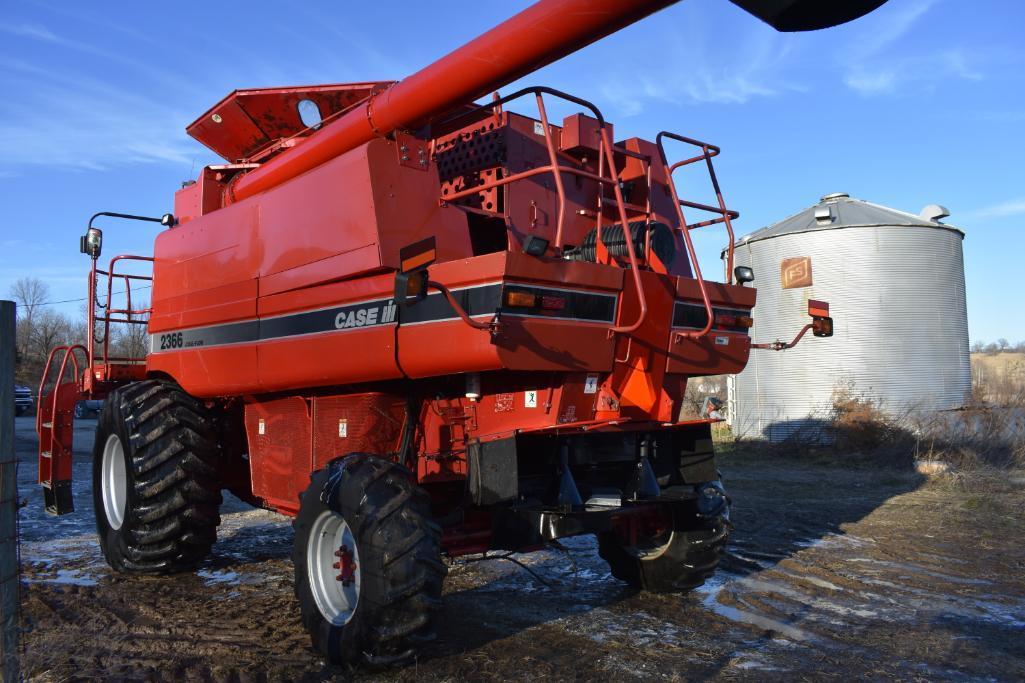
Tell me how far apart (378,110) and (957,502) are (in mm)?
8435

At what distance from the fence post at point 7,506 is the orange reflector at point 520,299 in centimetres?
217

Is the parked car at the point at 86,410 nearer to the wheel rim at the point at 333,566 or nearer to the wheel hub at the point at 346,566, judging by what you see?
the wheel rim at the point at 333,566

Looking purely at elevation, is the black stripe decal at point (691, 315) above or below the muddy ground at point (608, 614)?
above

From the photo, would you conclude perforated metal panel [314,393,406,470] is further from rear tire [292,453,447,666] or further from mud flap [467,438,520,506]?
mud flap [467,438,520,506]

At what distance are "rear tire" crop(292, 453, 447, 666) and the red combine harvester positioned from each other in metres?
0.02

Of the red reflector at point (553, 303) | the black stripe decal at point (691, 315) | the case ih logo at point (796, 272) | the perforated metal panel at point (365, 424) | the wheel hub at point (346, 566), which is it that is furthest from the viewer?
the case ih logo at point (796, 272)

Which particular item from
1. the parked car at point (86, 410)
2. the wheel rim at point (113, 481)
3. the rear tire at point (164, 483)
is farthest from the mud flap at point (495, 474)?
the parked car at point (86, 410)

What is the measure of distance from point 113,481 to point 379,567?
13.5ft

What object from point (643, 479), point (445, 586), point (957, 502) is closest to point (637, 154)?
point (643, 479)

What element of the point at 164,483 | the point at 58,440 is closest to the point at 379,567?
the point at 164,483

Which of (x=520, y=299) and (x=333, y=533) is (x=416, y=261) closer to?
(x=520, y=299)

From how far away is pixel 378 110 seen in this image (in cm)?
501

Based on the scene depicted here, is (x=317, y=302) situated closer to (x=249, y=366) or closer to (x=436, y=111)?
(x=249, y=366)

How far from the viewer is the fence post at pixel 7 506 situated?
2.84m
